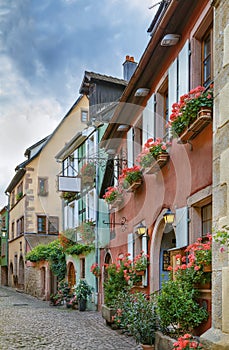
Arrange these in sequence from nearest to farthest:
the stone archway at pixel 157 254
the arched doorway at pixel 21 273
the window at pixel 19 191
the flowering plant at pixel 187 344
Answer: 1. the flowering plant at pixel 187 344
2. the stone archway at pixel 157 254
3. the window at pixel 19 191
4. the arched doorway at pixel 21 273

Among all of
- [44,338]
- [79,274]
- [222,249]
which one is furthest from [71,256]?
[222,249]

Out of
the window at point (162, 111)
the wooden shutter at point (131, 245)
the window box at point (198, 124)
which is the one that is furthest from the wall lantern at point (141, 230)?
the window box at point (198, 124)

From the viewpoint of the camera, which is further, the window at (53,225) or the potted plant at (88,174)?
the window at (53,225)

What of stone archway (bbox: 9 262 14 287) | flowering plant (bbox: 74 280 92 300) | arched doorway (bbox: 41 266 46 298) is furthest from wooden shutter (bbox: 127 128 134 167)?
stone archway (bbox: 9 262 14 287)

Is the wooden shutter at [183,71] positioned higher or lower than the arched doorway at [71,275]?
higher

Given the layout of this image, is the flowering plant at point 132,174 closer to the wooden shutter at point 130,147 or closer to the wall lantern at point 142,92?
the wooden shutter at point 130,147

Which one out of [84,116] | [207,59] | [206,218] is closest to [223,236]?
[206,218]

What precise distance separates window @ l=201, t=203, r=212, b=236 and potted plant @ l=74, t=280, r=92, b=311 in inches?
384

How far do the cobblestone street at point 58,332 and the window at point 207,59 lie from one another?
467 cm

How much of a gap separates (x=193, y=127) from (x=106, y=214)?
943 cm

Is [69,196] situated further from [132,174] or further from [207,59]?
[207,59]

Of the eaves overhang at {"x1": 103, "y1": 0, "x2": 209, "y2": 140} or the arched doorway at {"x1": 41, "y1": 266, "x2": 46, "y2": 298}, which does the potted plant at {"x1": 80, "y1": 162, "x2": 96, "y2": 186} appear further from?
the arched doorway at {"x1": 41, "y1": 266, "x2": 46, "y2": 298}

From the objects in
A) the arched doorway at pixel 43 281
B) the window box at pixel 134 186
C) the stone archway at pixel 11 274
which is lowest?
the stone archway at pixel 11 274

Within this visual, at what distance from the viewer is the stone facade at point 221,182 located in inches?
170
